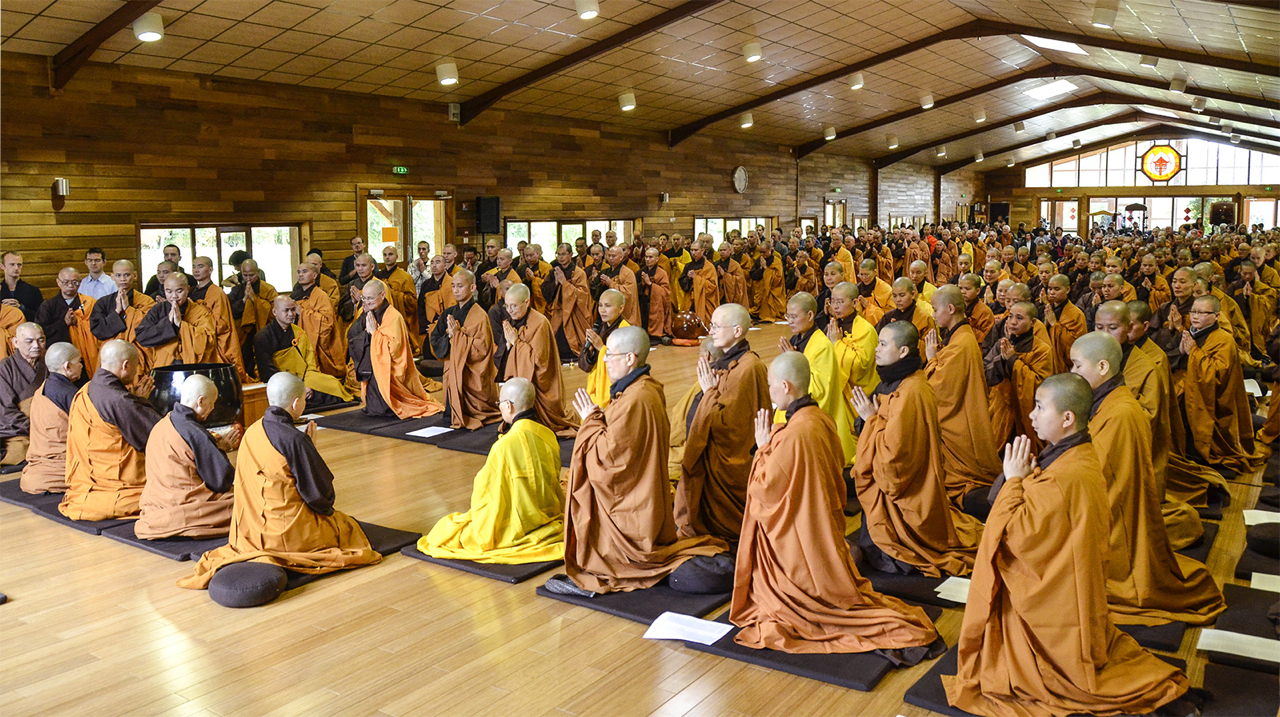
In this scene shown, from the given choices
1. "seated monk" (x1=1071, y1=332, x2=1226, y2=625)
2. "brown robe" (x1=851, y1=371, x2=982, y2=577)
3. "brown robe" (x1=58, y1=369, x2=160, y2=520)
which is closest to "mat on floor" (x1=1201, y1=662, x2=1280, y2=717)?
"seated monk" (x1=1071, y1=332, x2=1226, y2=625)

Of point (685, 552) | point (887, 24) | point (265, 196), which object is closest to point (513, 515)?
point (685, 552)

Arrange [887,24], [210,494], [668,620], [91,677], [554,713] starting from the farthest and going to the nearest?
[887,24], [210,494], [668,620], [91,677], [554,713]

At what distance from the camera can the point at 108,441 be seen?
6277mm

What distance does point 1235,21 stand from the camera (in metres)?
10.5

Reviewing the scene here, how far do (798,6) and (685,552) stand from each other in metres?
10.0

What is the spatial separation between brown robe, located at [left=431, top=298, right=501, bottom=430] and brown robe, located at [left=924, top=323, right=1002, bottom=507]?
4.27 meters

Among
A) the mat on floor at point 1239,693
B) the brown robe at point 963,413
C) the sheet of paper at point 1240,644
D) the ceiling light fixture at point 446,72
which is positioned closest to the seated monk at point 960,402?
the brown robe at point 963,413

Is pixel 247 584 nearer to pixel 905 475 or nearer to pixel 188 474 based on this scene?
pixel 188 474

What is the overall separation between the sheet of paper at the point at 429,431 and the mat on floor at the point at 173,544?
2953mm

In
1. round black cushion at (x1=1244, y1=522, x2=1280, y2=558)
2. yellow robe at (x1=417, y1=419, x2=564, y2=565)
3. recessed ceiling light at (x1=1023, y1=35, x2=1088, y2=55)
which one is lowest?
round black cushion at (x1=1244, y1=522, x2=1280, y2=558)

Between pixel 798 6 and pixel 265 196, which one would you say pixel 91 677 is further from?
pixel 798 6

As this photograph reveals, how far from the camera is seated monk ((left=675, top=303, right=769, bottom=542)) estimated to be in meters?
5.44

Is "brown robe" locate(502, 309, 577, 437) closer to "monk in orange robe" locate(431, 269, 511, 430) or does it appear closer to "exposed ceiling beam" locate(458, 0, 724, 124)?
"monk in orange robe" locate(431, 269, 511, 430)

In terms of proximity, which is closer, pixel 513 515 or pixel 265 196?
pixel 513 515
